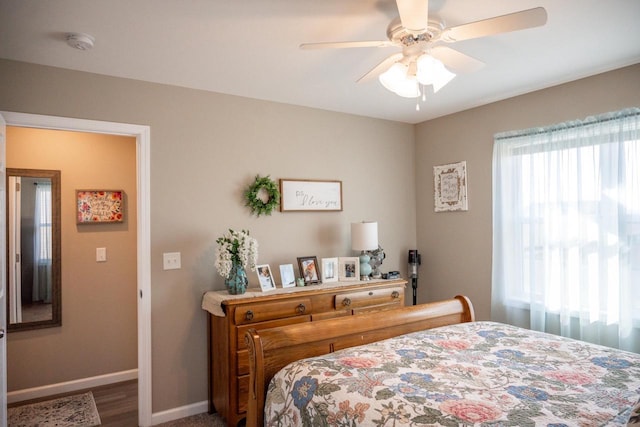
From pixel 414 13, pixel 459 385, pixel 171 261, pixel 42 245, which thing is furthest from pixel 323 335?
pixel 42 245

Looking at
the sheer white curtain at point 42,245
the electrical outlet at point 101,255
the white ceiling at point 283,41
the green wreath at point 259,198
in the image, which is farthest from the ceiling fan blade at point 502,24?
the sheer white curtain at point 42,245

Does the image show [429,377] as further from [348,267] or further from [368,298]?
[348,267]

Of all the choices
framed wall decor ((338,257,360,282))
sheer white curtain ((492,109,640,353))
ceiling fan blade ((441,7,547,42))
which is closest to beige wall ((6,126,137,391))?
framed wall decor ((338,257,360,282))

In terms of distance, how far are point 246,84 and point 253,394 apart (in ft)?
7.24

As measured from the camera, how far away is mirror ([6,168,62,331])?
134 inches

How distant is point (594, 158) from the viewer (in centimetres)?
294

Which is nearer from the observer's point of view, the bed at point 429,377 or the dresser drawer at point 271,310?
the bed at point 429,377

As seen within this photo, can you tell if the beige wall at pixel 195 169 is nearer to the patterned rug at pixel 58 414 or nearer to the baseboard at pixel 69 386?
the patterned rug at pixel 58 414

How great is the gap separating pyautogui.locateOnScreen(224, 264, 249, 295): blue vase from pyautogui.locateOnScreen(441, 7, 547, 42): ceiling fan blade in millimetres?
2022

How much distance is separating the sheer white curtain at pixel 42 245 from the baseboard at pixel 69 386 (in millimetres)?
733

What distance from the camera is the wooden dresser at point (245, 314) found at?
9.09 feet

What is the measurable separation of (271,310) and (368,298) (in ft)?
2.95

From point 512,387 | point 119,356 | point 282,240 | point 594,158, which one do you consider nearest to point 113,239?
point 119,356

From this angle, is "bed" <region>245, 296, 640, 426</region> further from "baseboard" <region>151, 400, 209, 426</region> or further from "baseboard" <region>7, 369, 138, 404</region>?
"baseboard" <region>7, 369, 138, 404</region>
